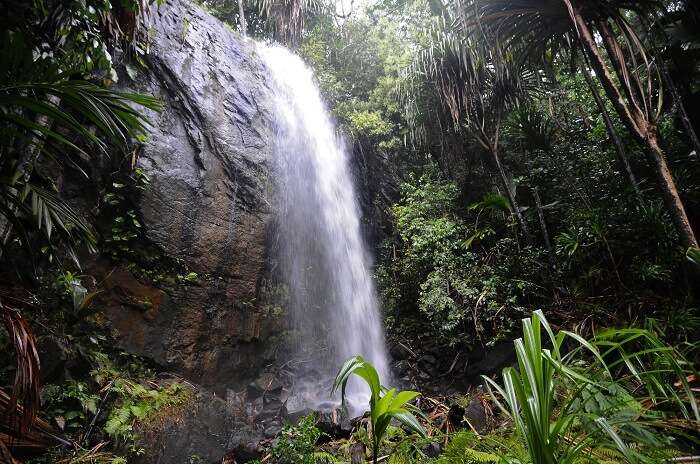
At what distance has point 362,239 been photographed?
739 centimetres

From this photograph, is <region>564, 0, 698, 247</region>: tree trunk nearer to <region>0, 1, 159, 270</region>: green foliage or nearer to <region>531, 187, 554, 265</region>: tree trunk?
<region>531, 187, 554, 265</region>: tree trunk

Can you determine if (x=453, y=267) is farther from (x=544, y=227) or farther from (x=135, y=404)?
(x=135, y=404)

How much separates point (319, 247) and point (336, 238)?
1.49ft

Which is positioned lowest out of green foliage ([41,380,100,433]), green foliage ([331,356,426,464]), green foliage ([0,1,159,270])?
green foliage ([331,356,426,464])

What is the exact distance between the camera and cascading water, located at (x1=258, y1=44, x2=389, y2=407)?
5.85 metres

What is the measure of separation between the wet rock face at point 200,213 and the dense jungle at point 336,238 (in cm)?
3

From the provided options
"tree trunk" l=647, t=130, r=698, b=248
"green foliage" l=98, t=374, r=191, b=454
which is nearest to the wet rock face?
"green foliage" l=98, t=374, r=191, b=454

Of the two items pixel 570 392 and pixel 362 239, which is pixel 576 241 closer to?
pixel 570 392

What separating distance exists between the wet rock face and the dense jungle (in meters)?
0.03

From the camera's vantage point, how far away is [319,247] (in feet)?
21.3

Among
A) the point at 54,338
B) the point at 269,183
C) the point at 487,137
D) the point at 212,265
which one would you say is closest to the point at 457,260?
the point at 487,137

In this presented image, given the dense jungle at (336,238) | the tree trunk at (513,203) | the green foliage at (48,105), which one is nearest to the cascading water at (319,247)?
the dense jungle at (336,238)

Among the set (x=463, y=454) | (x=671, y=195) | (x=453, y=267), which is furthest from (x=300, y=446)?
(x=453, y=267)

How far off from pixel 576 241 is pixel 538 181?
159 cm
